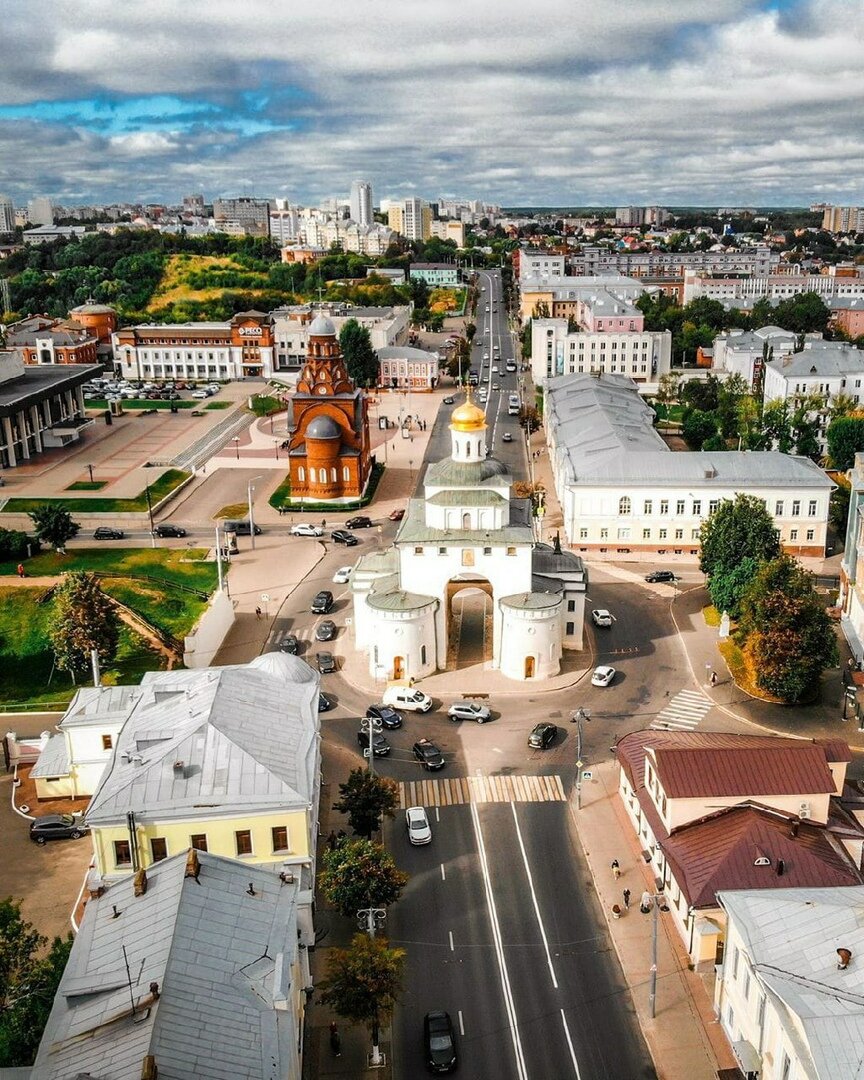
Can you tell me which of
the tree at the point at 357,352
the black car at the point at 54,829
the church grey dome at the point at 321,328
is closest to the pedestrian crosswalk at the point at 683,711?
the black car at the point at 54,829

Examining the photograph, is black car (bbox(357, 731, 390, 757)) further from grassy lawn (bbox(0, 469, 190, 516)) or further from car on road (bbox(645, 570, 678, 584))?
grassy lawn (bbox(0, 469, 190, 516))

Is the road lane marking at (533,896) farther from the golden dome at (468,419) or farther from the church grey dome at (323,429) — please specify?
the church grey dome at (323,429)

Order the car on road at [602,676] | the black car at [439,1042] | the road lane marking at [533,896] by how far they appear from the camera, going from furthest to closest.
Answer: the car on road at [602,676], the road lane marking at [533,896], the black car at [439,1042]

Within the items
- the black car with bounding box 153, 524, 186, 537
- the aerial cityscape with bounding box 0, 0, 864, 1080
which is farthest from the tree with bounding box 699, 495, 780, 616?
the black car with bounding box 153, 524, 186, 537

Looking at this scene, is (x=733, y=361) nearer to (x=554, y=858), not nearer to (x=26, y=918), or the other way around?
(x=554, y=858)

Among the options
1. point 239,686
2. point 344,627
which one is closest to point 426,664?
point 344,627

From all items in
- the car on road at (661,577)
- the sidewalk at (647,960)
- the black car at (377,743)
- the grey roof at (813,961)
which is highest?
the grey roof at (813,961)

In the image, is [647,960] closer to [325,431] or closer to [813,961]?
[813,961]
